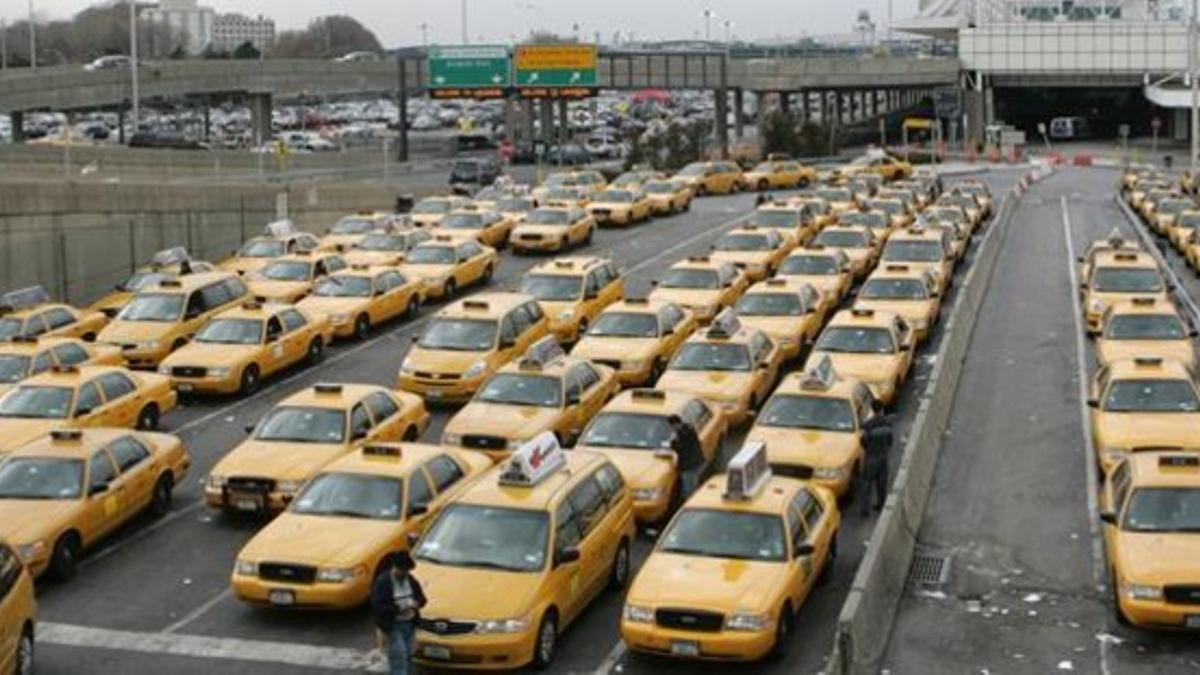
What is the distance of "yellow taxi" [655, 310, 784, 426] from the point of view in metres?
24.0

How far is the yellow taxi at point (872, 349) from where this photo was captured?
81.6 ft

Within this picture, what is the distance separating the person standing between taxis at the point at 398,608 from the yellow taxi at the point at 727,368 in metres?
9.93

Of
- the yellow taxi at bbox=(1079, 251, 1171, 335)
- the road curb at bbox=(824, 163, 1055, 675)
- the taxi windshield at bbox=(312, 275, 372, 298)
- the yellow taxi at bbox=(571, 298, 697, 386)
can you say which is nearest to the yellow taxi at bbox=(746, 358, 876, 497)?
the road curb at bbox=(824, 163, 1055, 675)

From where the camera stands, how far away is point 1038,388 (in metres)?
27.5

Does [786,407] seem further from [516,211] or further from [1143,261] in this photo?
[516,211]

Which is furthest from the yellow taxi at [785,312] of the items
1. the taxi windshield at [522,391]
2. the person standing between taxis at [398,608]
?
the person standing between taxis at [398,608]

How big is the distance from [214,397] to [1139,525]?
1631cm

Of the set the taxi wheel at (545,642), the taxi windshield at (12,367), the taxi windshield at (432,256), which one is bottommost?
the taxi wheel at (545,642)

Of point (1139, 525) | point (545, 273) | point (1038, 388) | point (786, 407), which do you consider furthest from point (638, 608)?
point (545, 273)

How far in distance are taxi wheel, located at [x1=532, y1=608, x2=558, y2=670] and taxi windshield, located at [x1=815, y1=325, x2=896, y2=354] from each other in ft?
38.0

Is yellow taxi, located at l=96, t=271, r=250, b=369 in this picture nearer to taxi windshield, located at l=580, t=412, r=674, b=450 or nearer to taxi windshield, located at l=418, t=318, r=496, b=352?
taxi windshield, located at l=418, t=318, r=496, b=352

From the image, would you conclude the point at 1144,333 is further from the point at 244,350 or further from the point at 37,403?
the point at 37,403

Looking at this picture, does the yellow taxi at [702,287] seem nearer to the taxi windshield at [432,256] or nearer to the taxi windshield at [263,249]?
the taxi windshield at [432,256]

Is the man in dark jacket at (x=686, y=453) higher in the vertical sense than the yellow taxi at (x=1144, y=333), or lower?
lower
